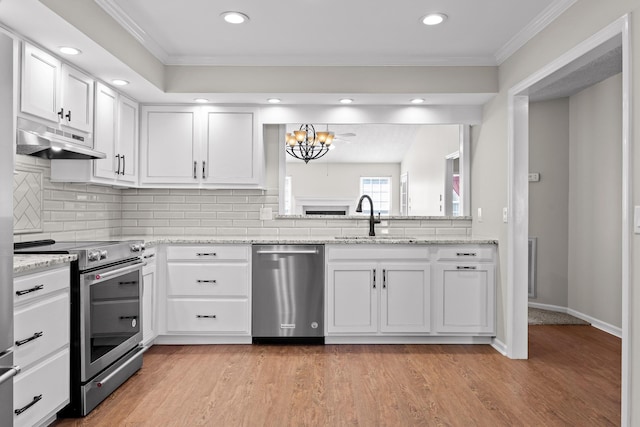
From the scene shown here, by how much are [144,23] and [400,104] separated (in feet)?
7.32

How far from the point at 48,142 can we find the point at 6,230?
3.75 ft

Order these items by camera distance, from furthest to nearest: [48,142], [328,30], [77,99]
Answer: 1. [328,30]
2. [77,99]
3. [48,142]

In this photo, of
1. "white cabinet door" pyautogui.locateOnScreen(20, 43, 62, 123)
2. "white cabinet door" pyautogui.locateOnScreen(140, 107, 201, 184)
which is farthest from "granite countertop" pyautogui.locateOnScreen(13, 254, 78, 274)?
"white cabinet door" pyautogui.locateOnScreen(140, 107, 201, 184)

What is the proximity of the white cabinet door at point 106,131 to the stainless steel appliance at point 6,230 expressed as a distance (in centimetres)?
179

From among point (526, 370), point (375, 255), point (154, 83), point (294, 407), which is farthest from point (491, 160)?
point (154, 83)

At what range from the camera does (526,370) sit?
3.09 meters

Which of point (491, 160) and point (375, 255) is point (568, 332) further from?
point (375, 255)

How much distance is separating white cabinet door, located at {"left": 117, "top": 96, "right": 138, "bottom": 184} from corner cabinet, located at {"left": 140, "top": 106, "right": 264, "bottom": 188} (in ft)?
0.30

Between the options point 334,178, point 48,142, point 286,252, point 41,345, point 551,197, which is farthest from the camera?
point 551,197

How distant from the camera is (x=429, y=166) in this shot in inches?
168

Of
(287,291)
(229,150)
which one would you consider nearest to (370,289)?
(287,291)

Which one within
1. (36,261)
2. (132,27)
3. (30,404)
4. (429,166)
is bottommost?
(30,404)

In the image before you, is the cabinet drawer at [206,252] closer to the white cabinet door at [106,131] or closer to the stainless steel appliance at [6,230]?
the white cabinet door at [106,131]

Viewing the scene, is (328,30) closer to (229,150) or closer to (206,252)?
(229,150)
